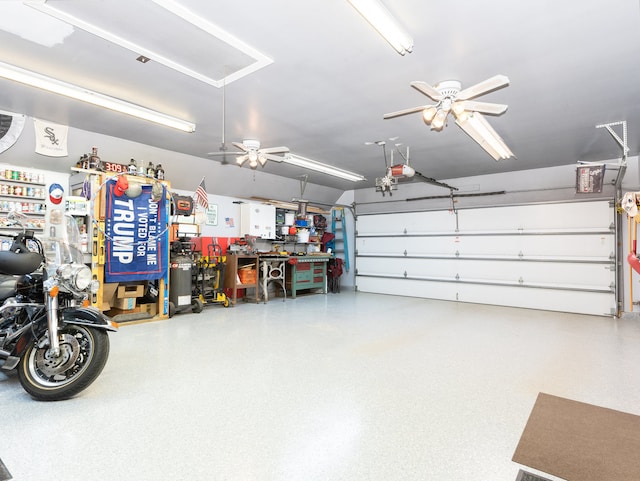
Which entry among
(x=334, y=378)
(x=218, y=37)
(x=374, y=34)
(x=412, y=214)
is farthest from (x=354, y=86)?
(x=412, y=214)

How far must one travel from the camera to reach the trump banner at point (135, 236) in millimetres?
5000

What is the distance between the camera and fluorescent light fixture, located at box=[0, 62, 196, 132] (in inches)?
122

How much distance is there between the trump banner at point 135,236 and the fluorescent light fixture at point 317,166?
7.84 feet

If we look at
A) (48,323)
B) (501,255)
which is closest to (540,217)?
(501,255)

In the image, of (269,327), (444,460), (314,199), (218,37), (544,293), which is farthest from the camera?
(314,199)

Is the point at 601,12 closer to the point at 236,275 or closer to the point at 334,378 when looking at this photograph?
the point at 334,378

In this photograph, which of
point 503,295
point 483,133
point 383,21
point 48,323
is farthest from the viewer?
point 503,295

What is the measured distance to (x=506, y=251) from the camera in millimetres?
7551

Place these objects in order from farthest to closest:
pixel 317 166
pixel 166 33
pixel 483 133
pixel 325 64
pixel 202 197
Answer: pixel 317 166
pixel 202 197
pixel 483 133
pixel 325 64
pixel 166 33

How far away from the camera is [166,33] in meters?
2.86

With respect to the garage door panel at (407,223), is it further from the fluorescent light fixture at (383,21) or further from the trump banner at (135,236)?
the fluorescent light fixture at (383,21)

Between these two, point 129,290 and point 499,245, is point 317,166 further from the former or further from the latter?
point 499,245

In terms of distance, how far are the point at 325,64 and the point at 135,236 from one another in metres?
3.91

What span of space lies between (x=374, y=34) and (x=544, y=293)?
22.1 ft
